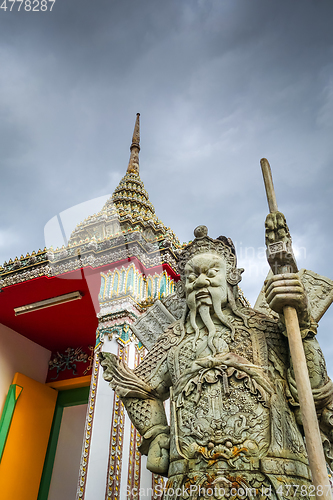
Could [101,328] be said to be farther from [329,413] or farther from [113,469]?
[329,413]

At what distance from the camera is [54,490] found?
6.70m

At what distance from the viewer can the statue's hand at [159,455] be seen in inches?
94.0

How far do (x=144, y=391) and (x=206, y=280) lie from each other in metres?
0.94

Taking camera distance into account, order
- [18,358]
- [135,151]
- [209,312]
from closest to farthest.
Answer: [209,312] < [18,358] < [135,151]

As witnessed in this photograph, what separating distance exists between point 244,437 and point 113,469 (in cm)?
256

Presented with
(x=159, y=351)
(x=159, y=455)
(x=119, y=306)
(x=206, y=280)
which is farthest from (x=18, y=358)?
(x=206, y=280)

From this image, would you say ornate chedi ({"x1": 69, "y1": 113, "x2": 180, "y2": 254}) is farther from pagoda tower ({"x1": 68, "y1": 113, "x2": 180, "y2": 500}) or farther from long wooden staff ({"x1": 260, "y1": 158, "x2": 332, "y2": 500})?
long wooden staff ({"x1": 260, "y1": 158, "x2": 332, "y2": 500})

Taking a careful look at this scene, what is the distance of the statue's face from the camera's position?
284cm

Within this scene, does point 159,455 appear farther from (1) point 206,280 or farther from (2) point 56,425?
(2) point 56,425

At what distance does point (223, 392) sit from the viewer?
2.38 metres

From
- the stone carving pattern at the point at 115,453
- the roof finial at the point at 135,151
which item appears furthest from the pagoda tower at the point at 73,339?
the roof finial at the point at 135,151

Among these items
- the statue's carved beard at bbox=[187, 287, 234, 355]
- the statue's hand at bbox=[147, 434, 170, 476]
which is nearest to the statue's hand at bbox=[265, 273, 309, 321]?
the statue's carved beard at bbox=[187, 287, 234, 355]

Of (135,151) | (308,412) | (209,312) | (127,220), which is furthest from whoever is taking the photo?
(135,151)

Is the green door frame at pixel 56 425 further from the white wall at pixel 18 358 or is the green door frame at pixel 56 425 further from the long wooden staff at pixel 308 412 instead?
the long wooden staff at pixel 308 412
